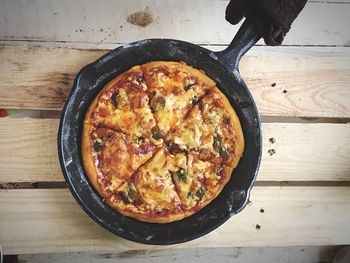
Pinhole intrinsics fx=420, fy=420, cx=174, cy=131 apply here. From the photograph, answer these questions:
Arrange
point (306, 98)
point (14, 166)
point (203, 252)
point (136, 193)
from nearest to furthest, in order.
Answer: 1. point (136, 193)
2. point (14, 166)
3. point (306, 98)
4. point (203, 252)

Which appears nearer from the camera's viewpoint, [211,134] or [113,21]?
[211,134]

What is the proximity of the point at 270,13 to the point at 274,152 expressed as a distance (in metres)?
0.73

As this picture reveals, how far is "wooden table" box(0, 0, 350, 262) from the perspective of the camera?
6.39ft

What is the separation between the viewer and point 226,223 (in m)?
2.06

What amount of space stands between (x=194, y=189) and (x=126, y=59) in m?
0.65

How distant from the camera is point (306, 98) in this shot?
2.15 m

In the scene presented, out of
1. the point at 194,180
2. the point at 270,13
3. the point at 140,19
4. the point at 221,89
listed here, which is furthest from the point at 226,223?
the point at 140,19

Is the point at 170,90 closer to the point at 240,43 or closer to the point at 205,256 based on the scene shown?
the point at 240,43

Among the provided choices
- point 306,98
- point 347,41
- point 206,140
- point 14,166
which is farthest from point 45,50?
point 347,41

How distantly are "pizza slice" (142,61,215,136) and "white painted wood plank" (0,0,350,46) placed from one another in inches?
24.3

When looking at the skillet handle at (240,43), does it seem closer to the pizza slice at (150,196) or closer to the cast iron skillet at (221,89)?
the cast iron skillet at (221,89)

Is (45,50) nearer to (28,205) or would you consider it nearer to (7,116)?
(7,116)

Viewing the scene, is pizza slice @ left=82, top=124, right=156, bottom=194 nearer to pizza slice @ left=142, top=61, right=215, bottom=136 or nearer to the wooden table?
pizza slice @ left=142, top=61, right=215, bottom=136

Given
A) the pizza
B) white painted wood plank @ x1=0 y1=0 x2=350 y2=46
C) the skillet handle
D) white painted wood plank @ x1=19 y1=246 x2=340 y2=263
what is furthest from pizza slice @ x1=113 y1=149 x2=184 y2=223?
white painted wood plank @ x1=0 y1=0 x2=350 y2=46
